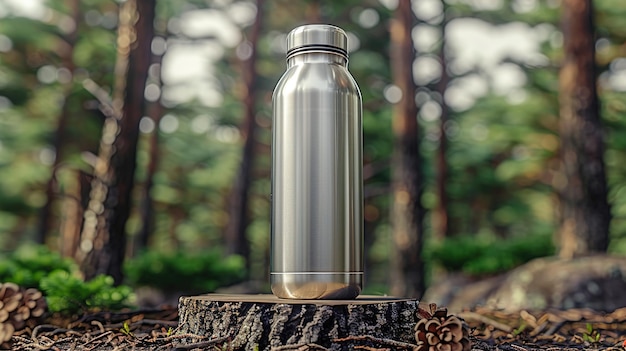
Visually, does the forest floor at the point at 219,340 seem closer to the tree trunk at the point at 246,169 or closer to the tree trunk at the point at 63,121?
the tree trunk at the point at 246,169

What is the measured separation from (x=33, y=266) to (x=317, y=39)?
10.8 feet

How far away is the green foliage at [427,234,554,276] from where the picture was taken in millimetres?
11461

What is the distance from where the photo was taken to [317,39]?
2975 mm

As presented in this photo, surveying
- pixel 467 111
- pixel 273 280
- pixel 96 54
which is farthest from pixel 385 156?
pixel 273 280

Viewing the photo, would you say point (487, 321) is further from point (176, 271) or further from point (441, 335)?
point (176, 271)

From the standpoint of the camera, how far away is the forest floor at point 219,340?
2.92 meters

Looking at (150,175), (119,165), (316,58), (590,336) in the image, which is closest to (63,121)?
(150,175)

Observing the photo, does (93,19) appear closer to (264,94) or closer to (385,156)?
(264,94)

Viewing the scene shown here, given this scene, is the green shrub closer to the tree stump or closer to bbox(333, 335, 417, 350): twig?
the tree stump

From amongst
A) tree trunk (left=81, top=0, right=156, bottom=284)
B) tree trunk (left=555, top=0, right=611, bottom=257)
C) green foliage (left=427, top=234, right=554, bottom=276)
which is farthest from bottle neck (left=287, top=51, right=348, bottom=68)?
green foliage (left=427, top=234, right=554, bottom=276)

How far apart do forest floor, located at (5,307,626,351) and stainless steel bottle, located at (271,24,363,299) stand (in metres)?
0.35

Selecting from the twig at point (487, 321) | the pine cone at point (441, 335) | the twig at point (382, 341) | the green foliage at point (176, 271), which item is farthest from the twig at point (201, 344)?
the green foliage at point (176, 271)

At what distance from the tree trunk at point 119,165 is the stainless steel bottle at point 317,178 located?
4.29 m

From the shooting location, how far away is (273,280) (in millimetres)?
2916
